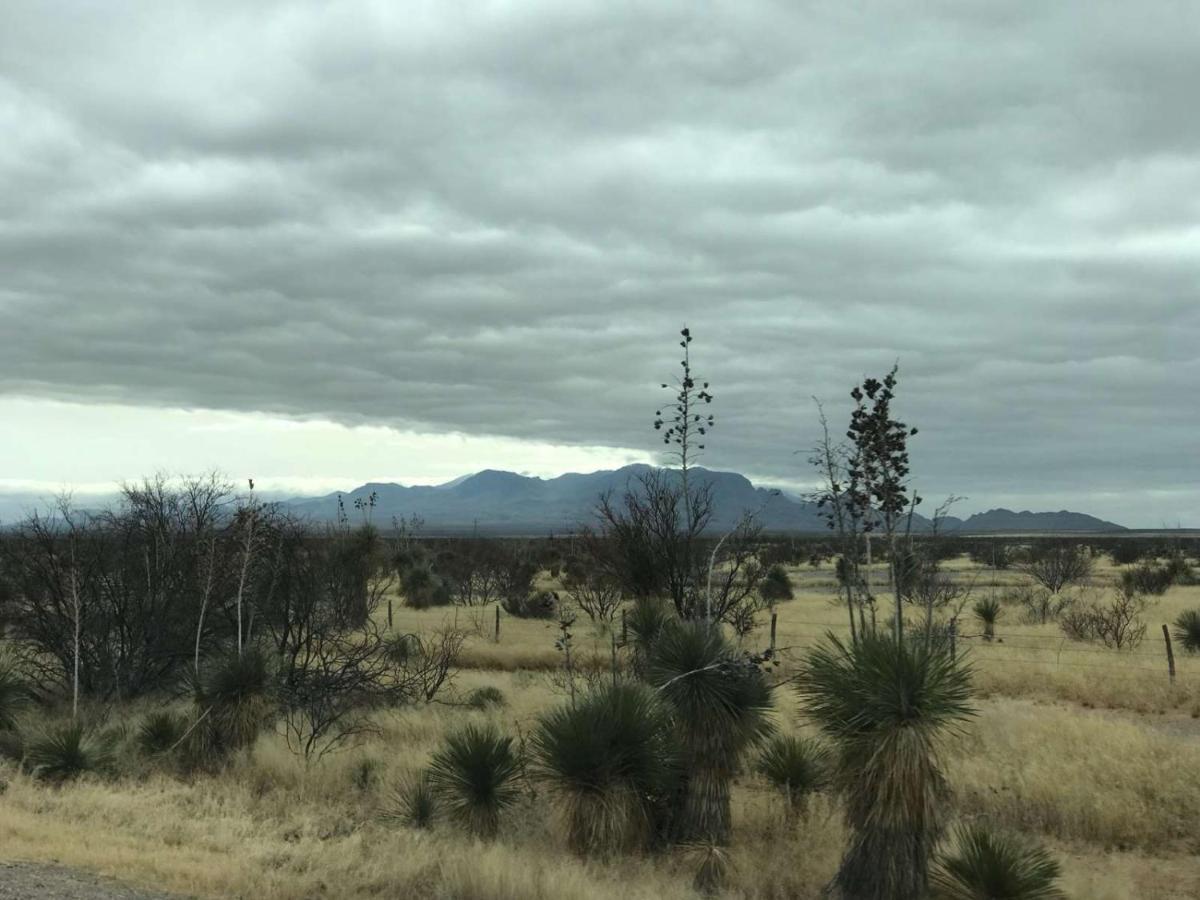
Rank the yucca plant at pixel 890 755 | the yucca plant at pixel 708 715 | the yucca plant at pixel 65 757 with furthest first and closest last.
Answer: the yucca plant at pixel 65 757
the yucca plant at pixel 708 715
the yucca plant at pixel 890 755

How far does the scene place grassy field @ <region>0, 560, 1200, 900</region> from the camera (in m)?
8.88

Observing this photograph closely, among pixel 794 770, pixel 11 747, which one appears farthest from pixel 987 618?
pixel 11 747

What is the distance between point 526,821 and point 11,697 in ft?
34.6

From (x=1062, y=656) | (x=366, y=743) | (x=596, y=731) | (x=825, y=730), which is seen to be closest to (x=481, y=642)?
(x=366, y=743)

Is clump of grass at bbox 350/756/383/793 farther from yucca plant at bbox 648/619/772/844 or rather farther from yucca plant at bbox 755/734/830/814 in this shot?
yucca plant at bbox 755/734/830/814

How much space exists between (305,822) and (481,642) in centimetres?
1721

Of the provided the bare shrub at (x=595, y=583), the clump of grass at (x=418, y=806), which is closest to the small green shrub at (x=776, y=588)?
the bare shrub at (x=595, y=583)

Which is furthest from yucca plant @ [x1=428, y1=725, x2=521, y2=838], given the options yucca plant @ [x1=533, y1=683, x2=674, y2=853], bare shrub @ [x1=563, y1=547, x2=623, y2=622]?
bare shrub @ [x1=563, y1=547, x2=623, y2=622]

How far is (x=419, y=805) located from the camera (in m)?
11.3

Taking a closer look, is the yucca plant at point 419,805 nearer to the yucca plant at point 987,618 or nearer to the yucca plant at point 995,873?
the yucca plant at point 995,873

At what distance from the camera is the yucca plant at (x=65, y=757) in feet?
42.3

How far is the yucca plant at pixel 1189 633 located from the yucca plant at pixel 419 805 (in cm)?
2078

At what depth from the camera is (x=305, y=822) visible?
11.3 meters

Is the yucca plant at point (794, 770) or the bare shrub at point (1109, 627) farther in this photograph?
the bare shrub at point (1109, 627)
